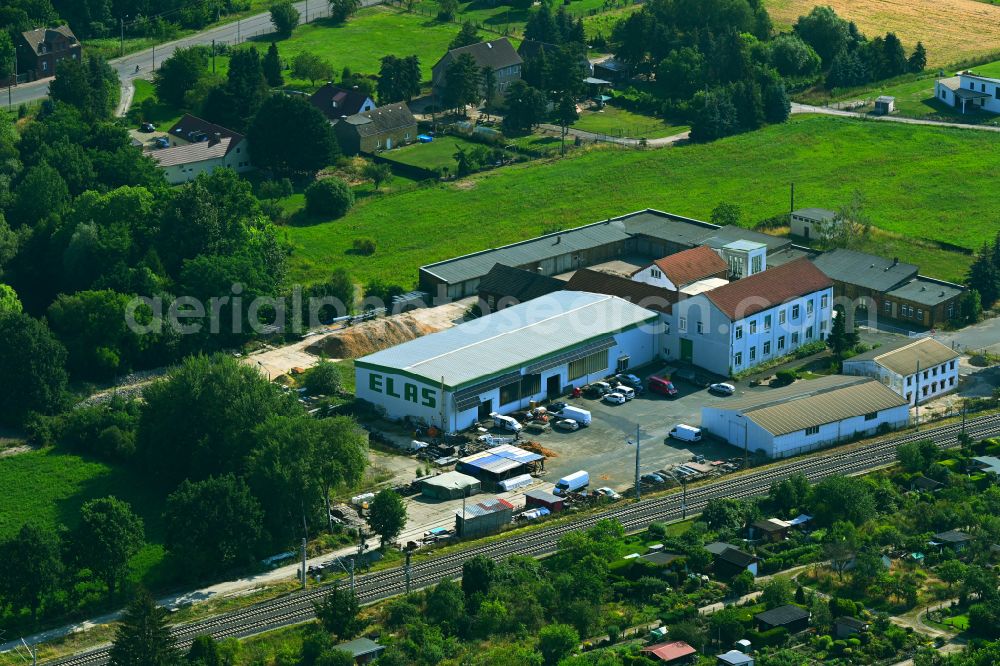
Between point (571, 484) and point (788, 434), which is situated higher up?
point (788, 434)

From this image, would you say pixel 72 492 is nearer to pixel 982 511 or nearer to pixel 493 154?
pixel 982 511

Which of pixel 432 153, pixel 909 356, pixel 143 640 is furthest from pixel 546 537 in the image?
pixel 432 153

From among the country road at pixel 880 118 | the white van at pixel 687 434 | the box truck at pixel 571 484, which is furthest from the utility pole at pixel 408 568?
the country road at pixel 880 118

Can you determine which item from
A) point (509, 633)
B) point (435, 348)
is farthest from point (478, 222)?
point (509, 633)

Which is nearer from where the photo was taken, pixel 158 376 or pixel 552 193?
pixel 158 376

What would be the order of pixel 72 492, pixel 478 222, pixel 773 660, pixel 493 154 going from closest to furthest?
pixel 773 660 → pixel 72 492 → pixel 478 222 → pixel 493 154

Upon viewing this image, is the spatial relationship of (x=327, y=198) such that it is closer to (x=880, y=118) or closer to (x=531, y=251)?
(x=531, y=251)

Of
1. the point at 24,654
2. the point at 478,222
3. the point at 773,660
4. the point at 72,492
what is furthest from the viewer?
the point at 478,222
